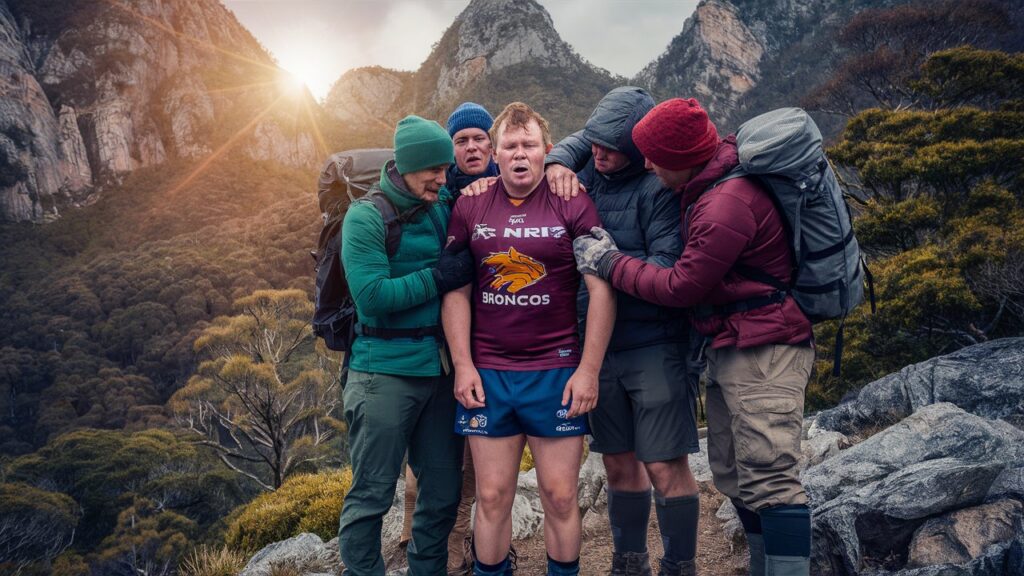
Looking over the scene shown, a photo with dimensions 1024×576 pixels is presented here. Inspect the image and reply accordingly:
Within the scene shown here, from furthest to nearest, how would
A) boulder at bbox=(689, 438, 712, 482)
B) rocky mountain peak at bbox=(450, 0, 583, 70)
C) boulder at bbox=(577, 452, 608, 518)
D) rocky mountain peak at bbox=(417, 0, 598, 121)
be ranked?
rocky mountain peak at bbox=(450, 0, 583, 70)
rocky mountain peak at bbox=(417, 0, 598, 121)
boulder at bbox=(689, 438, 712, 482)
boulder at bbox=(577, 452, 608, 518)

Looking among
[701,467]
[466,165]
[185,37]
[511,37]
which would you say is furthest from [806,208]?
[185,37]

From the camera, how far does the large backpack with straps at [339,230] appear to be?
7.51ft

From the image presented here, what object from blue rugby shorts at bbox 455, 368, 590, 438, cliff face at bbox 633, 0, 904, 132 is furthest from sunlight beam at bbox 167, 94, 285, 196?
blue rugby shorts at bbox 455, 368, 590, 438

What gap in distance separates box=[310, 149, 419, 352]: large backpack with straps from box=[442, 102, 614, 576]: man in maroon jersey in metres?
0.35

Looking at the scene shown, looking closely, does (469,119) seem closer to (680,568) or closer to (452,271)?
(452,271)

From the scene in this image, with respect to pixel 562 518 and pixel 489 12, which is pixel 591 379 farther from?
pixel 489 12

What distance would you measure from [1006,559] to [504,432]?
2.05 m

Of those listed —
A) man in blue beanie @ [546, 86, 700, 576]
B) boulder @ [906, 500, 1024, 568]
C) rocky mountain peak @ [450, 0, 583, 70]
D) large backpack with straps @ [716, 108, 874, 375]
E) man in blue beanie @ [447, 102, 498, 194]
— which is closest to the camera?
large backpack with straps @ [716, 108, 874, 375]

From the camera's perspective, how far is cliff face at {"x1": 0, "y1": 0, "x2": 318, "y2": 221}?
158ft

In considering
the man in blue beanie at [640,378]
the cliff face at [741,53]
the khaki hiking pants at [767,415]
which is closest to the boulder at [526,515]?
the man in blue beanie at [640,378]

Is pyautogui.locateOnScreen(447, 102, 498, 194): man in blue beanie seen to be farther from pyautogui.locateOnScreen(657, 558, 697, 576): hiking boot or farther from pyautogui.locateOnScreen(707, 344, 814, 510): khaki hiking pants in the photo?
pyautogui.locateOnScreen(657, 558, 697, 576): hiking boot

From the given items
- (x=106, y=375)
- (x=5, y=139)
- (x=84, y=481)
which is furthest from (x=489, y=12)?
(x=84, y=481)

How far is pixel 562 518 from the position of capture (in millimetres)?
2086

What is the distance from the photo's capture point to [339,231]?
2492 millimetres
